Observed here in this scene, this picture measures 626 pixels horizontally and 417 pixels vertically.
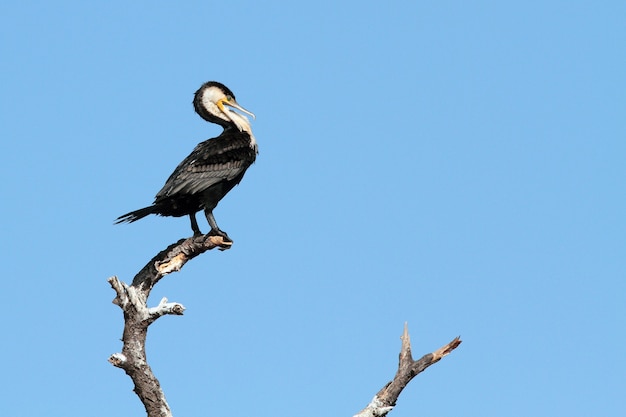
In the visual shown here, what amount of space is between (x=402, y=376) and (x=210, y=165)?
329 centimetres

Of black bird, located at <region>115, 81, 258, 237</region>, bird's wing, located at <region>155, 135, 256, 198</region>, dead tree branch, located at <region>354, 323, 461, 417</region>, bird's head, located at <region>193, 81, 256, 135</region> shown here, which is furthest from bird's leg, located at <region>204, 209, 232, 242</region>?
dead tree branch, located at <region>354, 323, 461, 417</region>

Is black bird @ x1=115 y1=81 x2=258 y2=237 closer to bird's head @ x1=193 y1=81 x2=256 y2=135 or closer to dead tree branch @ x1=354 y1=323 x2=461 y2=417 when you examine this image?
bird's head @ x1=193 y1=81 x2=256 y2=135

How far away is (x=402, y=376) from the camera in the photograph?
33.6ft

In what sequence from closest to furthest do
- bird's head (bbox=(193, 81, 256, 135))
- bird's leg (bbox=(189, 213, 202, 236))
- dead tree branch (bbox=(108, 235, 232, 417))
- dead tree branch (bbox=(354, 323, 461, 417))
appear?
dead tree branch (bbox=(108, 235, 232, 417)), dead tree branch (bbox=(354, 323, 461, 417)), bird's leg (bbox=(189, 213, 202, 236)), bird's head (bbox=(193, 81, 256, 135))

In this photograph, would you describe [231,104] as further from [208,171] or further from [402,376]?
[402,376]

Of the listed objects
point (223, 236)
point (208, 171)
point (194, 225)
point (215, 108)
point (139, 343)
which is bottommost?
point (139, 343)

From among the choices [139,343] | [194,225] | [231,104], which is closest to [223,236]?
[194,225]

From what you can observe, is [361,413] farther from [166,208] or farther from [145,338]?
[166,208]

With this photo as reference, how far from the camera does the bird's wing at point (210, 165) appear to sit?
11.4 metres

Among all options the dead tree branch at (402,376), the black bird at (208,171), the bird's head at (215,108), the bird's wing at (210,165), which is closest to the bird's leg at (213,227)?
the black bird at (208,171)

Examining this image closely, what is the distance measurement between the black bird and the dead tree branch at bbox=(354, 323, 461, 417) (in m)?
2.53

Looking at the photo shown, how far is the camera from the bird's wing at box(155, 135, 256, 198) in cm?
1138

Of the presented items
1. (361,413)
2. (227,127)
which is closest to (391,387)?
(361,413)

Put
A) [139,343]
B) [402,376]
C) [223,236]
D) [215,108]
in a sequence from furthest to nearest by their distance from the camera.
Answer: [215,108]
[223,236]
[402,376]
[139,343]
